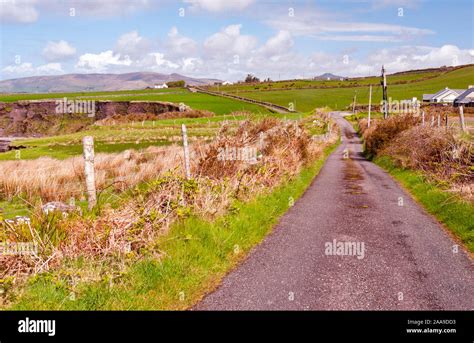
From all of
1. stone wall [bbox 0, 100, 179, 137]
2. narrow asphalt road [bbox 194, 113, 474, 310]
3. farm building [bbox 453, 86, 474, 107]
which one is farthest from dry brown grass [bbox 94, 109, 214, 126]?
narrow asphalt road [bbox 194, 113, 474, 310]

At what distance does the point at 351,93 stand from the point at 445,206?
144559mm

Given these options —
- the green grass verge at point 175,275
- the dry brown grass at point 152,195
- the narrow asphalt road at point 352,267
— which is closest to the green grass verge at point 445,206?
the narrow asphalt road at point 352,267

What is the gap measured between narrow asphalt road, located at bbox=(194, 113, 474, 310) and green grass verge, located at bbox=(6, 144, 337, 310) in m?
0.35

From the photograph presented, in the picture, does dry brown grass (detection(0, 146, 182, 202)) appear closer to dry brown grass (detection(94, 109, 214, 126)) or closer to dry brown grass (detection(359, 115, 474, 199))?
dry brown grass (detection(359, 115, 474, 199))

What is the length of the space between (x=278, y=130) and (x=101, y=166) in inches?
376

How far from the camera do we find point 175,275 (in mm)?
6809

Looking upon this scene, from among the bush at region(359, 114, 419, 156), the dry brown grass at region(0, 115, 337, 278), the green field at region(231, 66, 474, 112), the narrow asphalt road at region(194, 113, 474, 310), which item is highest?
the green field at region(231, 66, 474, 112)

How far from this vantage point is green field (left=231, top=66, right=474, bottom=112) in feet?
410

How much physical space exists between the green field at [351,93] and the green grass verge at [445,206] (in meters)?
95.2

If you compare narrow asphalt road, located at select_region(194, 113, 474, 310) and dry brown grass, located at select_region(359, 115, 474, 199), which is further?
dry brown grass, located at select_region(359, 115, 474, 199)

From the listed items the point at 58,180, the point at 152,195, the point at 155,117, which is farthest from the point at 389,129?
the point at 155,117

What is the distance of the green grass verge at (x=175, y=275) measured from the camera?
5828 mm
